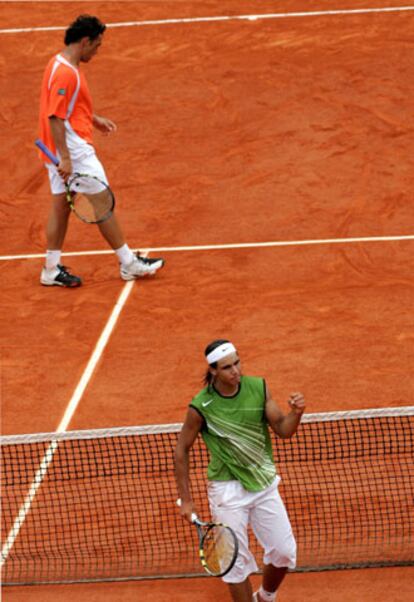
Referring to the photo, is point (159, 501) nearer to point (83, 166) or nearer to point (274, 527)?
point (274, 527)

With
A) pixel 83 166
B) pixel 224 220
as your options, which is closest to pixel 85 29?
pixel 83 166

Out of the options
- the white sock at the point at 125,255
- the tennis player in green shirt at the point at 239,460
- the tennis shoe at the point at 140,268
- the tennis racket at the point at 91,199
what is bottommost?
the tennis shoe at the point at 140,268

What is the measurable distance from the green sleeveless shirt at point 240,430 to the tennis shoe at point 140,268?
491cm

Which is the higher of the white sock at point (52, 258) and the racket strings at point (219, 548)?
the racket strings at point (219, 548)

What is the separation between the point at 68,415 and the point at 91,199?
8.19ft

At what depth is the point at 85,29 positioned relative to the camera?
10.6m

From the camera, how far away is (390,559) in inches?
297

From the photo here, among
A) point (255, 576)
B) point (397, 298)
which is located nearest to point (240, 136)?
point (397, 298)

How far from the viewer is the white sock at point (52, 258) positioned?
11.4 metres

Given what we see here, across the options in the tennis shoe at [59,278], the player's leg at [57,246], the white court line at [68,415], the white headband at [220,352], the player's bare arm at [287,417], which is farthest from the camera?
the tennis shoe at [59,278]

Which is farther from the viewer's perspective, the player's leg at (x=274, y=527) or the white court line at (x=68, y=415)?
the white court line at (x=68, y=415)

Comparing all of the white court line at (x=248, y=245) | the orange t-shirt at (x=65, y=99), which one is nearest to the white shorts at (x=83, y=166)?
the orange t-shirt at (x=65, y=99)

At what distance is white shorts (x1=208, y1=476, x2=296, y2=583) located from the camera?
6523 mm

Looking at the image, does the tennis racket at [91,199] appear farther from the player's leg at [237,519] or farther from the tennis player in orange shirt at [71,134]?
the player's leg at [237,519]
